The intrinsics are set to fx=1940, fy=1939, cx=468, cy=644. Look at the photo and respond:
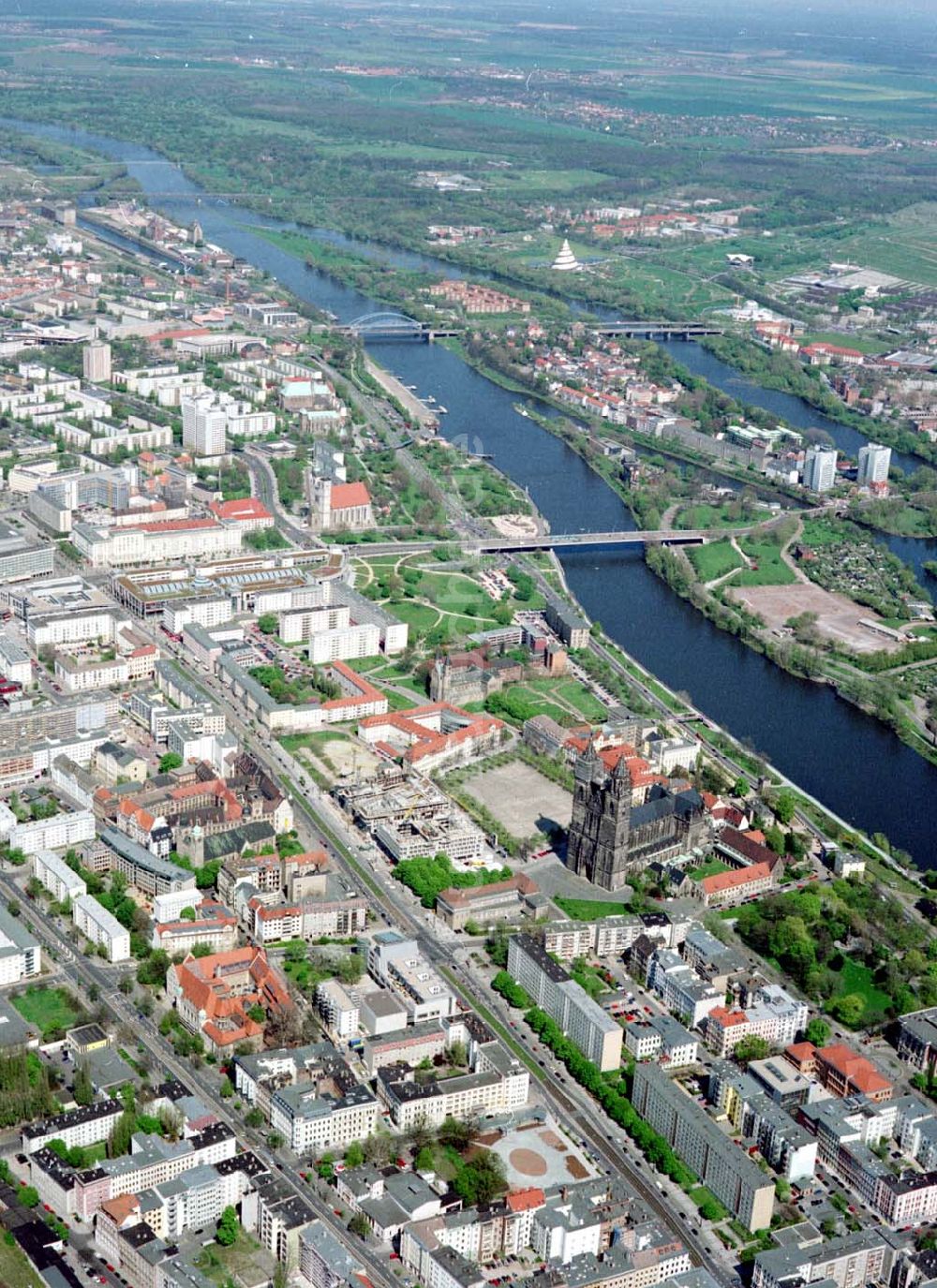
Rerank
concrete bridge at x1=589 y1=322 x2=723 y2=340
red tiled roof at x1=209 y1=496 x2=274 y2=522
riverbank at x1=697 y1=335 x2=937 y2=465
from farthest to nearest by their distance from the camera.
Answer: concrete bridge at x1=589 y1=322 x2=723 y2=340 → riverbank at x1=697 y1=335 x2=937 y2=465 → red tiled roof at x1=209 y1=496 x2=274 y2=522

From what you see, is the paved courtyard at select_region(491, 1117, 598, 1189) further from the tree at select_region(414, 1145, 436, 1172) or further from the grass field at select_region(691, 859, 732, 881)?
the grass field at select_region(691, 859, 732, 881)

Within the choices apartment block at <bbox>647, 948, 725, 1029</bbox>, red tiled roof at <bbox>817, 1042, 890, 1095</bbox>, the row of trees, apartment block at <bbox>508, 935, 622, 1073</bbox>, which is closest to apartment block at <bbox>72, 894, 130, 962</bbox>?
the row of trees

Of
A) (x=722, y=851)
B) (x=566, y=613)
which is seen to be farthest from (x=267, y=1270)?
(x=566, y=613)

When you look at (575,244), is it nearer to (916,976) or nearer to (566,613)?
(566,613)

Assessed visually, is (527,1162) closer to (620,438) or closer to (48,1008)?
(48,1008)

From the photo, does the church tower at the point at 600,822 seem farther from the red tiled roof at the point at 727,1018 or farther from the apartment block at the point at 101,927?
the apartment block at the point at 101,927

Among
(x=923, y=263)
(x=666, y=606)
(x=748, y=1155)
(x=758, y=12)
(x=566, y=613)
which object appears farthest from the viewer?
(x=758, y=12)
